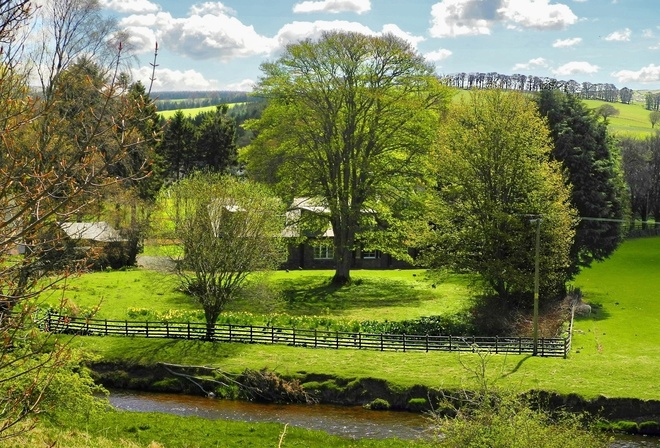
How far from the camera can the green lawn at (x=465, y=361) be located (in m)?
29.1

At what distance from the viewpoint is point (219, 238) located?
3703 cm

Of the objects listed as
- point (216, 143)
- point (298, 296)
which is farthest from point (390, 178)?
point (216, 143)

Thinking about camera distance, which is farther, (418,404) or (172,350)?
(172,350)

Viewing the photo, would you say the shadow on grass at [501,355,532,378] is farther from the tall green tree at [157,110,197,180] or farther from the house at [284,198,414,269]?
the tall green tree at [157,110,197,180]

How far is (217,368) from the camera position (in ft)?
104

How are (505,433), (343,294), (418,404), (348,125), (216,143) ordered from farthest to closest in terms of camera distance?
(216,143), (348,125), (343,294), (418,404), (505,433)

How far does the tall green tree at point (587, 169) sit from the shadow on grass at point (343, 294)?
11.8 m

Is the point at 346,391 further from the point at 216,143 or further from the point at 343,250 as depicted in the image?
the point at 216,143

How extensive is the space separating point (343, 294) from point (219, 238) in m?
13.9

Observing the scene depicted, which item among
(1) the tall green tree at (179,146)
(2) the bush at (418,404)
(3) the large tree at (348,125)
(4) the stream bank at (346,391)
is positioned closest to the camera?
(4) the stream bank at (346,391)

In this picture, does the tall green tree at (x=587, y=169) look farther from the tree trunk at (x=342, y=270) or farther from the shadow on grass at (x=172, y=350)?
the shadow on grass at (x=172, y=350)

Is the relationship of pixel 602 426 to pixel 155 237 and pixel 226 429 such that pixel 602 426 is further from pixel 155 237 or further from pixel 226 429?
pixel 155 237

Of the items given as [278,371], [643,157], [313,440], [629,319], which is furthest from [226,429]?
[643,157]

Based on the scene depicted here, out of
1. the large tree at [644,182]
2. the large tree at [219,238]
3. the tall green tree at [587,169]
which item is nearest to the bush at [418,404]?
the large tree at [219,238]
